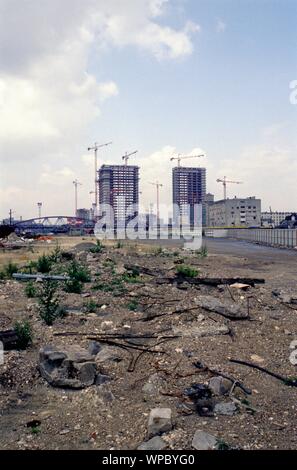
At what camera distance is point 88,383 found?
4.78 meters

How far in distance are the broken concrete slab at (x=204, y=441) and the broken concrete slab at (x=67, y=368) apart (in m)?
1.58

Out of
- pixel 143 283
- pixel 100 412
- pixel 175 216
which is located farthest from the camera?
pixel 175 216

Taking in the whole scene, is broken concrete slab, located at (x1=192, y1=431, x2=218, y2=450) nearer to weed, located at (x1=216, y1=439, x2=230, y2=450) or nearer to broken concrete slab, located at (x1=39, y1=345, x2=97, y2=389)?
weed, located at (x1=216, y1=439, x2=230, y2=450)

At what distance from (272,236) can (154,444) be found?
124 feet

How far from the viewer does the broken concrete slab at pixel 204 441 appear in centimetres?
350

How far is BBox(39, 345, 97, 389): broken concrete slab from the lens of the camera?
4.79 m

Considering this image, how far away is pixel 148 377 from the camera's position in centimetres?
509

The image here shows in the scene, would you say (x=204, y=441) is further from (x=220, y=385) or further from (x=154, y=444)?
(x=220, y=385)

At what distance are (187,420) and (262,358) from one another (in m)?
2.22

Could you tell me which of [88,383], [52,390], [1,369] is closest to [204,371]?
[88,383]

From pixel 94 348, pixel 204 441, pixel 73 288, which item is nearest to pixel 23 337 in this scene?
pixel 94 348

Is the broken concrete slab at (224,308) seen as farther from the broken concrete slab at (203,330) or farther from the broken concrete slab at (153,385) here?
the broken concrete slab at (153,385)

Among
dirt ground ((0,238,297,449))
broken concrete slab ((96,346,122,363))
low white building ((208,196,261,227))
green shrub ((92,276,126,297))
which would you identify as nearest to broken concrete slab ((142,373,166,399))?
dirt ground ((0,238,297,449))
